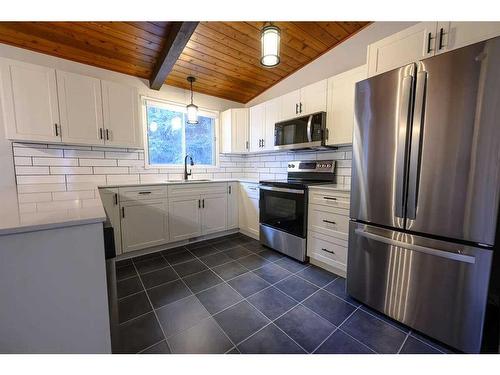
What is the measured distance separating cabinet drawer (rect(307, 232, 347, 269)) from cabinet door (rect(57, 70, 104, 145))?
105 inches

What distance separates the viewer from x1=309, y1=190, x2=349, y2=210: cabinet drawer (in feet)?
6.57

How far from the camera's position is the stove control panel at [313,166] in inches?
104

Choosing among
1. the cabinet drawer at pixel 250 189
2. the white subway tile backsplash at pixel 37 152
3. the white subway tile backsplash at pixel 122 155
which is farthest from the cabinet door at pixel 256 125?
the white subway tile backsplash at pixel 37 152

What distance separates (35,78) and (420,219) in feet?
11.5

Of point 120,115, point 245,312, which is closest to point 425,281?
point 245,312

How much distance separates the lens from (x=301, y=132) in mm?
2576

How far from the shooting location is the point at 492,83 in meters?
1.09

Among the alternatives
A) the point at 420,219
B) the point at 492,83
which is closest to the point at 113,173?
the point at 420,219

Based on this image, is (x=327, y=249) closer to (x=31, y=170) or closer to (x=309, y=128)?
(x=309, y=128)

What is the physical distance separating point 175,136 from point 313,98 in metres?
2.15

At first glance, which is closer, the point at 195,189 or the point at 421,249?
the point at 421,249

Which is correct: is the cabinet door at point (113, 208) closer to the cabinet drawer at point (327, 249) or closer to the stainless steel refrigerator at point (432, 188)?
the cabinet drawer at point (327, 249)

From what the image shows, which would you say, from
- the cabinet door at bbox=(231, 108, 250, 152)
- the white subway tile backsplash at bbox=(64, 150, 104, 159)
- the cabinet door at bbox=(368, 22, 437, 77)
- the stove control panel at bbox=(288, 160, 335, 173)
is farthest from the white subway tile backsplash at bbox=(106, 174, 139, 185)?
the cabinet door at bbox=(368, 22, 437, 77)

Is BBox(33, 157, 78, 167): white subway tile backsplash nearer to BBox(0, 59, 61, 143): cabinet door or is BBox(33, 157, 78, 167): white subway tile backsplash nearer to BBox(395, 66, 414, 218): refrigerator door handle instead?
BBox(0, 59, 61, 143): cabinet door
